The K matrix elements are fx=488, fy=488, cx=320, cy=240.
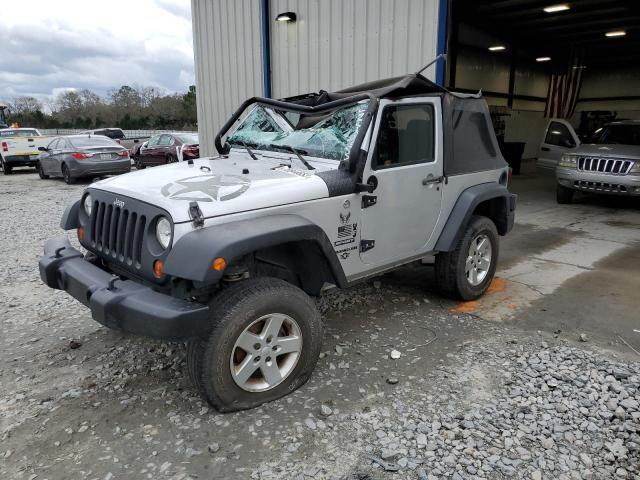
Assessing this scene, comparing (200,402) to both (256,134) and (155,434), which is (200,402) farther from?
(256,134)

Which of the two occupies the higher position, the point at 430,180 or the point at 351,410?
the point at 430,180

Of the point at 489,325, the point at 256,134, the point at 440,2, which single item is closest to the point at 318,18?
the point at 440,2

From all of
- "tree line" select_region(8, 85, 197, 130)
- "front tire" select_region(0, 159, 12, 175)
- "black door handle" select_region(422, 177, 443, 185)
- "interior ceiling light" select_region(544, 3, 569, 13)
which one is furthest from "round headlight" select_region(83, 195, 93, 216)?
"tree line" select_region(8, 85, 197, 130)

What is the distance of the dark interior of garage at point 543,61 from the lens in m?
13.5

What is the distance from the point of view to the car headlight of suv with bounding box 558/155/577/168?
9836 mm

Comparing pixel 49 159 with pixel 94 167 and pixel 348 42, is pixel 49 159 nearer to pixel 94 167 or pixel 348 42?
pixel 94 167

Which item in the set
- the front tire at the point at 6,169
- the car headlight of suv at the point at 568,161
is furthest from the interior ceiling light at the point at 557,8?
the front tire at the point at 6,169

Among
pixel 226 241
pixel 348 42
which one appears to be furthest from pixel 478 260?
pixel 348 42

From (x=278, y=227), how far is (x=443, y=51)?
5.53 m

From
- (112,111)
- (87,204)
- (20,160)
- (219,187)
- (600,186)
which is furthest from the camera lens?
(112,111)

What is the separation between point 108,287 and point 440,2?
6.44 metres

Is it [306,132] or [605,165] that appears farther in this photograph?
[605,165]

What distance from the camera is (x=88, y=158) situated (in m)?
13.6

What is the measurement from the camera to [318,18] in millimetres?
8984
